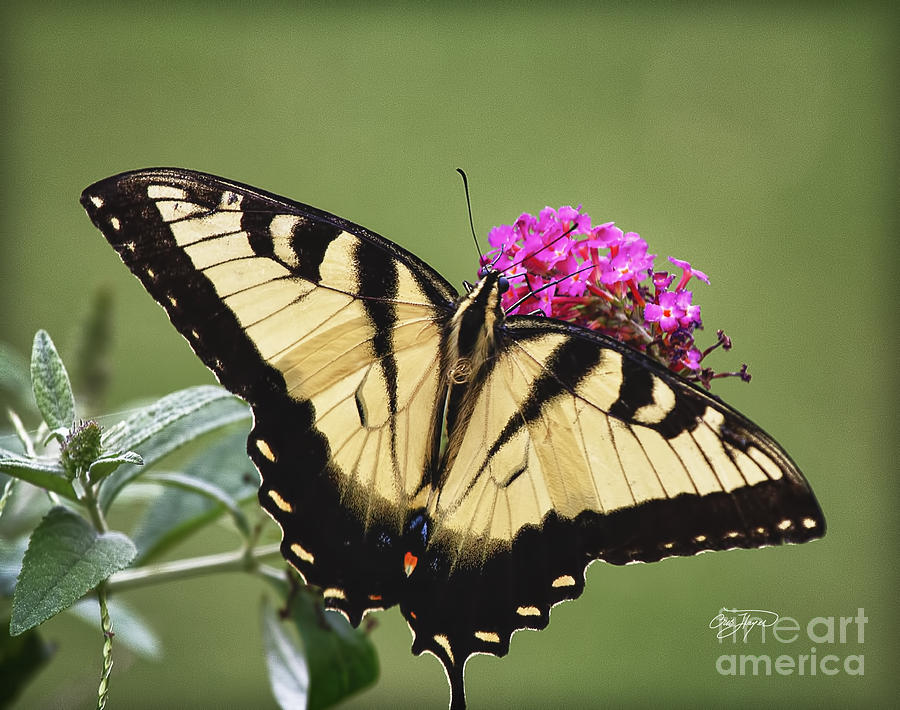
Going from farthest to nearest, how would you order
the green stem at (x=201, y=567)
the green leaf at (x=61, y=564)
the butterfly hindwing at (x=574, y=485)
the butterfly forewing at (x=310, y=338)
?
the green stem at (x=201, y=567)
the butterfly forewing at (x=310, y=338)
the butterfly hindwing at (x=574, y=485)
the green leaf at (x=61, y=564)

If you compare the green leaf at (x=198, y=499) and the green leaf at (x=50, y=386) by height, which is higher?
the green leaf at (x=50, y=386)

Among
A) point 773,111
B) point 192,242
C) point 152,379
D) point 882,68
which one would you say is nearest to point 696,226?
point 773,111

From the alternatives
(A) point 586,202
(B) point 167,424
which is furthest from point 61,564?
(A) point 586,202

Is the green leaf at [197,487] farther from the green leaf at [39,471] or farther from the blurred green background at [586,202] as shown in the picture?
the blurred green background at [586,202]

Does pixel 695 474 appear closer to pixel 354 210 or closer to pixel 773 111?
pixel 354 210

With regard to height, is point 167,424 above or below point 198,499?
above

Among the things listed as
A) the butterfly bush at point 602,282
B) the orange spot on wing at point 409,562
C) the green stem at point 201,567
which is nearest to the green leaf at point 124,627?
the green stem at point 201,567

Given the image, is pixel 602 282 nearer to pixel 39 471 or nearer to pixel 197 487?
pixel 197 487
